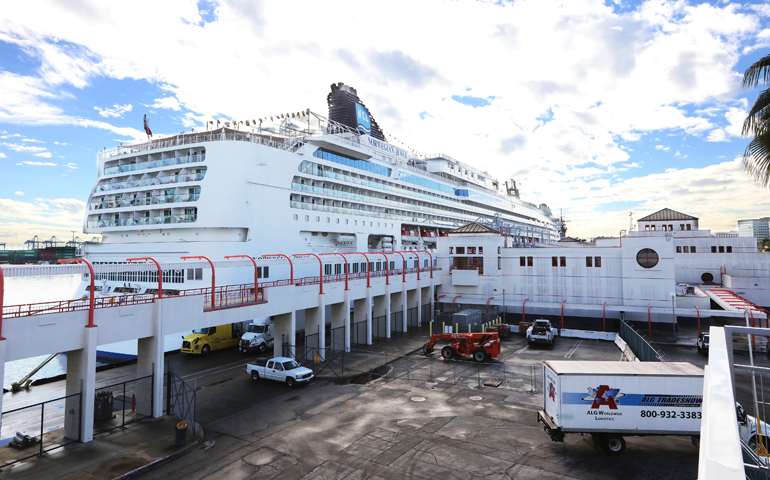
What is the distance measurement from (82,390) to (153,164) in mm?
26006

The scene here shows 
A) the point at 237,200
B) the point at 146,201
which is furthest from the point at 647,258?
the point at 146,201

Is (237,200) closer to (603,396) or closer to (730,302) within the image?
(603,396)

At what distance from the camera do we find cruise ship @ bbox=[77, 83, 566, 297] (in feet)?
109

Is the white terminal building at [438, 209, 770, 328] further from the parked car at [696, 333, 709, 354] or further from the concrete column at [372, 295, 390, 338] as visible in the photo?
the concrete column at [372, 295, 390, 338]

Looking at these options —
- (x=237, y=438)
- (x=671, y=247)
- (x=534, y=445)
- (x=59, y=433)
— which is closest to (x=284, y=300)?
(x=237, y=438)

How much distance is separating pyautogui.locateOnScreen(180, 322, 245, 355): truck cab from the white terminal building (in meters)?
20.4

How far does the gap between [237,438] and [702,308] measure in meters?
37.6

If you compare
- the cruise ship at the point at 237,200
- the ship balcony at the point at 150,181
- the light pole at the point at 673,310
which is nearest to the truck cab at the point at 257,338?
the cruise ship at the point at 237,200

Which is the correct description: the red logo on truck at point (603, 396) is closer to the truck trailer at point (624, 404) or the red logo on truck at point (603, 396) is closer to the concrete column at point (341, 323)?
the truck trailer at point (624, 404)

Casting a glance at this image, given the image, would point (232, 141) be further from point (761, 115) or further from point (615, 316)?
point (615, 316)

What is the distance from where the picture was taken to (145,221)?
35.0 meters

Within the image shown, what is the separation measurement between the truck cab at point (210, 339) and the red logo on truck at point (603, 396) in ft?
76.2

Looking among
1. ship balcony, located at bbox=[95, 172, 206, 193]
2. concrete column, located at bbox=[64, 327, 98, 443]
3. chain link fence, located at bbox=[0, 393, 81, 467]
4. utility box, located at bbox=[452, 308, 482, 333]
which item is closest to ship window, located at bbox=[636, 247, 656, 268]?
A: utility box, located at bbox=[452, 308, 482, 333]

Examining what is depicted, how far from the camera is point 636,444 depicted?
48.1 feet
